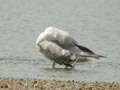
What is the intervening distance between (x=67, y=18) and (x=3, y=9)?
3059 millimetres

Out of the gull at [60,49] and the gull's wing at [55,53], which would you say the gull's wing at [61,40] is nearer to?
the gull at [60,49]

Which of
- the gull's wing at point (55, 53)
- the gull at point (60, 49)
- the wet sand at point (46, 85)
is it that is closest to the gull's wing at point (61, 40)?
the gull at point (60, 49)

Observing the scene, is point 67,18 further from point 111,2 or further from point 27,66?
point 27,66

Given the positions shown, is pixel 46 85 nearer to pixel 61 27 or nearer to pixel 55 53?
pixel 55 53

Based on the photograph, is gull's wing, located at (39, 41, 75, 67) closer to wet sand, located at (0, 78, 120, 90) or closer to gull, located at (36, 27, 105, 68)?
gull, located at (36, 27, 105, 68)

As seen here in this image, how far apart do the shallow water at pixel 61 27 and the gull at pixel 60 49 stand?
204 millimetres

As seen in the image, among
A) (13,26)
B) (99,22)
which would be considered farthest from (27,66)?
(99,22)

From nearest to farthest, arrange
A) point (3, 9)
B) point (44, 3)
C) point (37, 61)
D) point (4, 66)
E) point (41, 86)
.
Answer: point (41, 86) → point (4, 66) → point (37, 61) → point (3, 9) → point (44, 3)

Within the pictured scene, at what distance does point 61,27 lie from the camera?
19.0m

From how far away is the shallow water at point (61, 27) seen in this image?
1148 cm

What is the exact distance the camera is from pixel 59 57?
1213 cm

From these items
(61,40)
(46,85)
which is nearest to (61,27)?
(61,40)

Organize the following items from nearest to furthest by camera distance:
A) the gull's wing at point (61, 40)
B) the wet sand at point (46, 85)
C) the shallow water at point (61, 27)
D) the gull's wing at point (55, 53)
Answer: the wet sand at point (46, 85), the shallow water at point (61, 27), the gull's wing at point (55, 53), the gull's wing at point (61, 40)

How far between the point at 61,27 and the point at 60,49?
6814 millimetres
